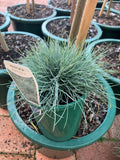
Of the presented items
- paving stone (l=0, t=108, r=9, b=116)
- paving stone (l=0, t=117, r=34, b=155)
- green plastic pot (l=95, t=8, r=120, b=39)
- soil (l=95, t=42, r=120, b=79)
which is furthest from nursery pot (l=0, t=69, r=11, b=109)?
green plastic pot (l=95, t=8, r=120, b=39)

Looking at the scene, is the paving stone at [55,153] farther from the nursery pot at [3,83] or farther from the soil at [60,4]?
the soil at [60,4]

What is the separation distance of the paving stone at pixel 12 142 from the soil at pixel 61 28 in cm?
95

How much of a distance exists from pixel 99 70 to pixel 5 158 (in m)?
0.86

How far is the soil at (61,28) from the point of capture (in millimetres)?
1581

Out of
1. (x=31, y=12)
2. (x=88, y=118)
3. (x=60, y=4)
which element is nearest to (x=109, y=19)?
(x=60, y=4)

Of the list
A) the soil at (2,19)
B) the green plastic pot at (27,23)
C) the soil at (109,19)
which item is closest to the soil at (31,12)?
the green plastic pot at (27,23)

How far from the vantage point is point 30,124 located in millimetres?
929

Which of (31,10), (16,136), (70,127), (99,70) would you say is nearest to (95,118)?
(70,127)

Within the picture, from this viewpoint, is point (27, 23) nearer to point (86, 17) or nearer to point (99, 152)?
point (86, 17)

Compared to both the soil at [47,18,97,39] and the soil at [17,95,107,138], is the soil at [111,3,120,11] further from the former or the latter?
the soil at [17,95,107,138]

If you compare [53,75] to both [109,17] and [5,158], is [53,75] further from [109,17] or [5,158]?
[109,17]

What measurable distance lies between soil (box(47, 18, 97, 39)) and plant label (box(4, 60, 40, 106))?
1.04 m

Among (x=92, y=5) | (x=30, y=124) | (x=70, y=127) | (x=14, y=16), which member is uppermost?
(x=92, y=5)

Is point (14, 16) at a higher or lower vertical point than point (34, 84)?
lower
